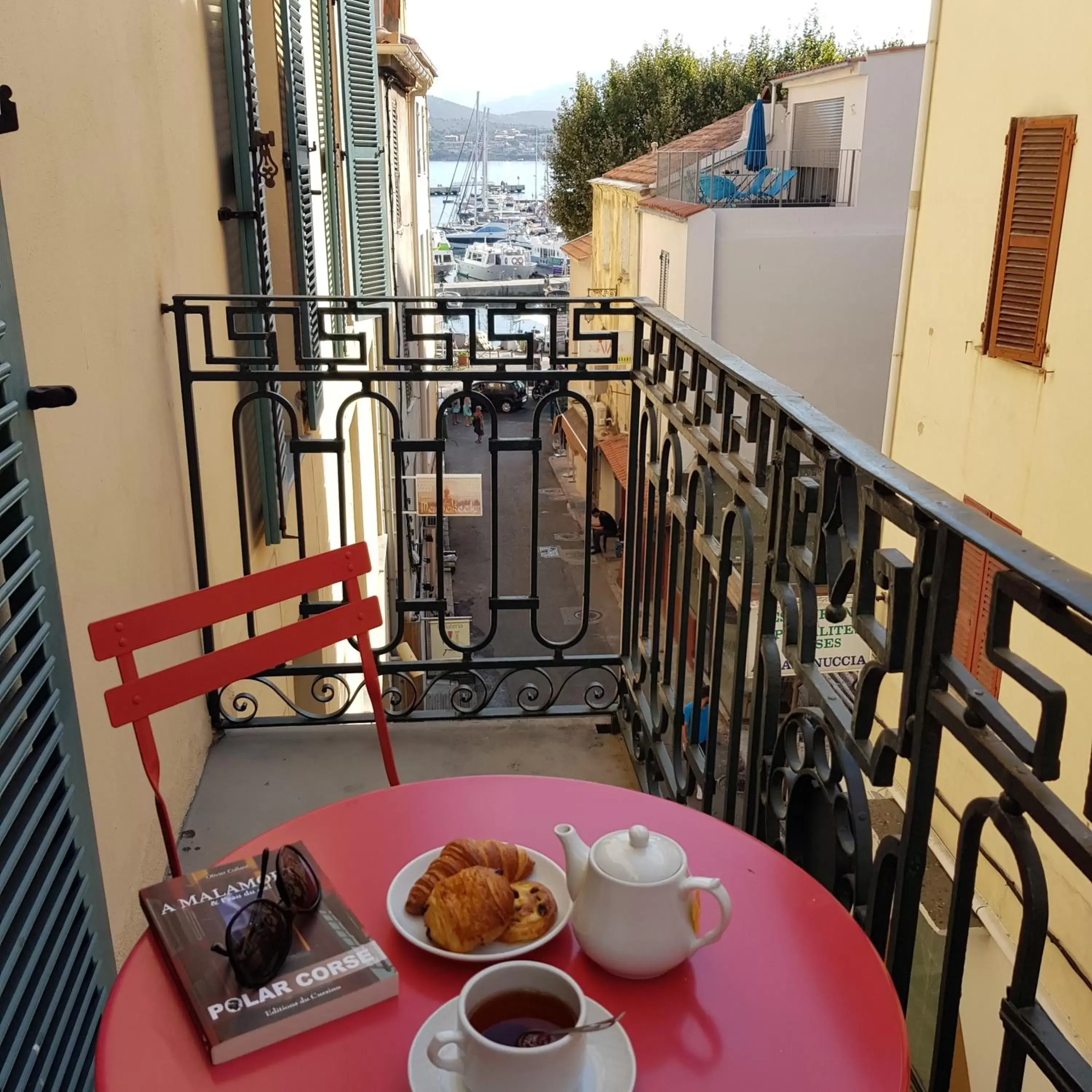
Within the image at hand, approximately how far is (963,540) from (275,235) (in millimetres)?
4324

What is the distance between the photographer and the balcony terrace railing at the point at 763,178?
44.9 ft

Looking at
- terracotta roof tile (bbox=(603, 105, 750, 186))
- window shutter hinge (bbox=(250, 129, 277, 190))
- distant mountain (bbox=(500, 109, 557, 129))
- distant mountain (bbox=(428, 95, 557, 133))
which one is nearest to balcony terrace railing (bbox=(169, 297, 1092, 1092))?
window shutter hinge (bbox=(250, 129, 277, 190))

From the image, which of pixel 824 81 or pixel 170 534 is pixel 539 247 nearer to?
pixel 824 81

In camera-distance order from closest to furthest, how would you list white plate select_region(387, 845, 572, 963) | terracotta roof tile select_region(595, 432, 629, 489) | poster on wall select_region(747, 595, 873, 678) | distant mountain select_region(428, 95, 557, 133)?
white plate select_region(387, 845, 572, 963) → poster on wall select_region(747, 595, 873, 678) → terracotta roof tile select_region(595, 432, 629, 489) → distant mountain select_region(428, 95, 557, 133)

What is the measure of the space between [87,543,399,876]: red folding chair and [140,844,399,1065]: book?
16.3 inches

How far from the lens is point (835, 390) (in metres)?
13.9

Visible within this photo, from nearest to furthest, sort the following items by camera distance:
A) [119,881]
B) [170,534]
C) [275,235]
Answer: [119,881], [170,534], [275,235]

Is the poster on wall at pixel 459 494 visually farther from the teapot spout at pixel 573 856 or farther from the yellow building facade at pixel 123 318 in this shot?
the teapot spout at pixel 573 856

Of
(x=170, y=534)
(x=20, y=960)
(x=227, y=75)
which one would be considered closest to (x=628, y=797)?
(x=20, y=960)

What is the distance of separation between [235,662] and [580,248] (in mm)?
21474

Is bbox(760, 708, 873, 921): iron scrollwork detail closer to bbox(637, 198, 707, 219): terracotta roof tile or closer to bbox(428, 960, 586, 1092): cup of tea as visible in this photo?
bbox(428, 960, 586, 1092): cup of tea

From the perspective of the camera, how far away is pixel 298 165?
4555mm

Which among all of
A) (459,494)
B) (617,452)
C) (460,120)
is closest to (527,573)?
(617,452)

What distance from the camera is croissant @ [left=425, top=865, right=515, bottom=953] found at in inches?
45.7
